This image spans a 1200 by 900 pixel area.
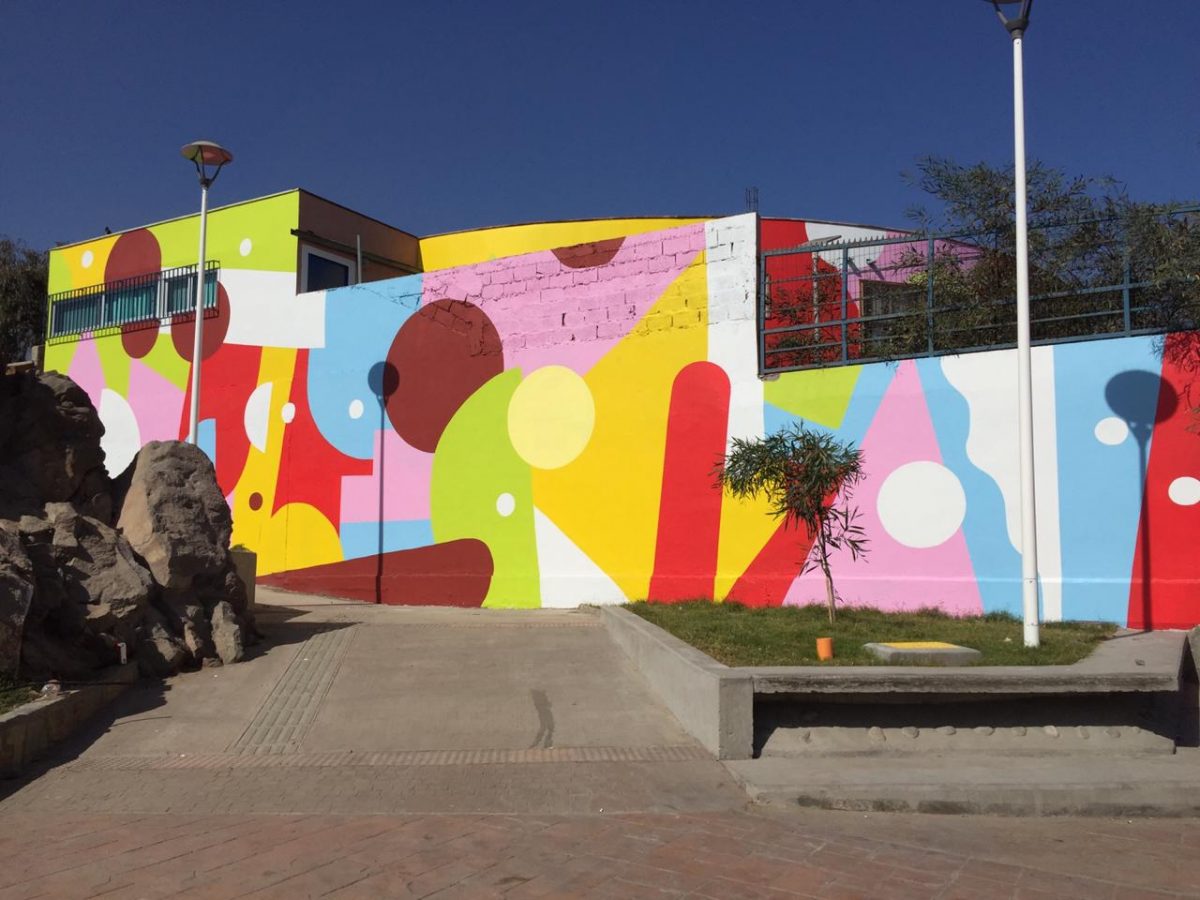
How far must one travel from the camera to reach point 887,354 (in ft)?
40.0

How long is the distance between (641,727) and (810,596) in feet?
16.8

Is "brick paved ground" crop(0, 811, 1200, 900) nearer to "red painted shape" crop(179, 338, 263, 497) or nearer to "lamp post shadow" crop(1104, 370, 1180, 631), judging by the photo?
"lamp post shadow" crop(1104, 370, 1180, 631)

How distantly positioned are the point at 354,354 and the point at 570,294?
4153 mm

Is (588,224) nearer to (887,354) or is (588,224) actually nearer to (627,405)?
(627,405)

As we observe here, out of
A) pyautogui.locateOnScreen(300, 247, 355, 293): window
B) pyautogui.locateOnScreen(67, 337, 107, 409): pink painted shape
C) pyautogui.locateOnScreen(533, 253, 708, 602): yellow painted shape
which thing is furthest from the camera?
pyautogui.locateOnScreen(67, 337, 107, 409): pink painted shape

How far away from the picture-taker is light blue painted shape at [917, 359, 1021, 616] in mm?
10961

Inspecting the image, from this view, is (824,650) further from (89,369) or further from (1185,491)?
(89,369)

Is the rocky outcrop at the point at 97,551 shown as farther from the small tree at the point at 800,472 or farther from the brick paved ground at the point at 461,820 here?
the small tree at the point at 800,472

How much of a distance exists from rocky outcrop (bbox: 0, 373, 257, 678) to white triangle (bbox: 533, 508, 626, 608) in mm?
4719

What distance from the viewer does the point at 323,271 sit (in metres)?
18.2

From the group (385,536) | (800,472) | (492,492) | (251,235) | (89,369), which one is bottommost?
(385,536)

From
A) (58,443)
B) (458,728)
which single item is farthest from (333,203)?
(458,728)

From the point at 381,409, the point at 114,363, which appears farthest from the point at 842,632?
the point at 114,363

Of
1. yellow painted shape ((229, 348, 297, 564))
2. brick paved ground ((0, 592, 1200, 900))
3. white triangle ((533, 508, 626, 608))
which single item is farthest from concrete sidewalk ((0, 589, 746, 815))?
yellow painted shape ((229, 348, 297, 564))
